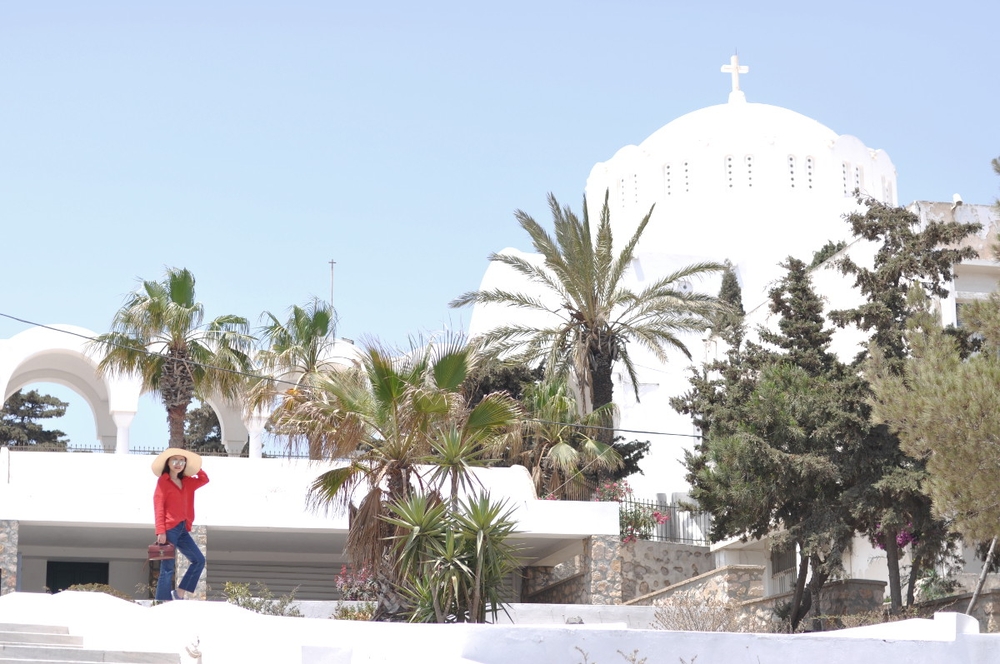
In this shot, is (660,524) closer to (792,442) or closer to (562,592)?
(562,592)

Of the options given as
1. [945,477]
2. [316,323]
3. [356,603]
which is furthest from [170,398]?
[945,477]

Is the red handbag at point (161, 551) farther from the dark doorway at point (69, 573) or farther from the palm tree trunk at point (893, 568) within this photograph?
the dark doorway at point (69, 573)

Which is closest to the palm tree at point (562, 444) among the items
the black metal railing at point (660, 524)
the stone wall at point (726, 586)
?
the black metal railing at point (660, 524)

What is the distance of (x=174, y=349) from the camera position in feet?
77.0

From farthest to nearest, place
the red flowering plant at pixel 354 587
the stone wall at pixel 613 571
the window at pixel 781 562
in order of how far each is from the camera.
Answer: the window at pixel 781 562
the stone wall at pixel 613 571
the red flowering plant at pixel 354 587

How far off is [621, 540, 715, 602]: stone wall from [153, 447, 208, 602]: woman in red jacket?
477 inches

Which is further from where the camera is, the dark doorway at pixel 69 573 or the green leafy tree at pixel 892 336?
the dark doorway at pixel 69 573

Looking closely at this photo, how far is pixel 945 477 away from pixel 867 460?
590cm

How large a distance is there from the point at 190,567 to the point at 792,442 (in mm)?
10654

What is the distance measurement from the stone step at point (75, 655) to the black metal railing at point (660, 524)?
14.0 meters

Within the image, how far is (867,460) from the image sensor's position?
815 inches

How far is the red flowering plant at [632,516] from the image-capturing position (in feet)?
81.5

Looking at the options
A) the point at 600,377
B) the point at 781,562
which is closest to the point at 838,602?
the point at 600,377

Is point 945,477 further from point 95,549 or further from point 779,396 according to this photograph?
point 95,549
